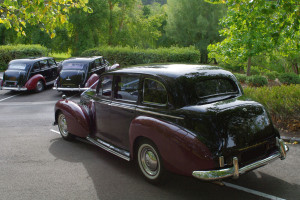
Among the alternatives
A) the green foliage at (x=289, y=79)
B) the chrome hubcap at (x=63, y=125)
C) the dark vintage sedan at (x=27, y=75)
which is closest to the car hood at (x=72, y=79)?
the dark vintage sedan at (x=27, y=75)

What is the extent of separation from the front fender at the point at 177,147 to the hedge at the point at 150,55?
55.8 ft

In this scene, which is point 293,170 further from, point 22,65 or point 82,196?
point 22,65

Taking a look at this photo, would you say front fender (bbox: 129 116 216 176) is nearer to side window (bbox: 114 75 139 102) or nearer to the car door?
A: the car door

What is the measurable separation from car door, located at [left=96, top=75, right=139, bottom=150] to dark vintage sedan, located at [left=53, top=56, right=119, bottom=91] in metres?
8.56

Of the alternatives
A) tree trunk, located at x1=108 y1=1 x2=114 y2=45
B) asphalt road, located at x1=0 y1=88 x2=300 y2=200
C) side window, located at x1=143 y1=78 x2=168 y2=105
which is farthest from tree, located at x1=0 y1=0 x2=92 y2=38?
tree trunk, located at x1=108 y1=1 x2=114 y2=45

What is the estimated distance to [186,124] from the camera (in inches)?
170

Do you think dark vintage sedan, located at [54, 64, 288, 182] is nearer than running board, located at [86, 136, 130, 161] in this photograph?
Yes

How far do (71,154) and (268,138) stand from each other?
3969mm

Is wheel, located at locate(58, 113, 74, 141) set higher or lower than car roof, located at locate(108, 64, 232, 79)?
lower

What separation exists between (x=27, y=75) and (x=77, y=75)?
2.95m

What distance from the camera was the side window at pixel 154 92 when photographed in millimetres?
4773

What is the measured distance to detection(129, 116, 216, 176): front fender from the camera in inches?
159

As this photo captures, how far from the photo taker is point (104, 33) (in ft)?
125

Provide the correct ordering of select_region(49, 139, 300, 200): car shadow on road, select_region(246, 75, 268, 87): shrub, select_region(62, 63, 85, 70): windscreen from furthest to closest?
1. select_region(246, 75, 268, 87): shrub
2. select_region(62, 63, 85, 70): windscreen
3. select_region(49, 139, 300, 200): car shadow on road
